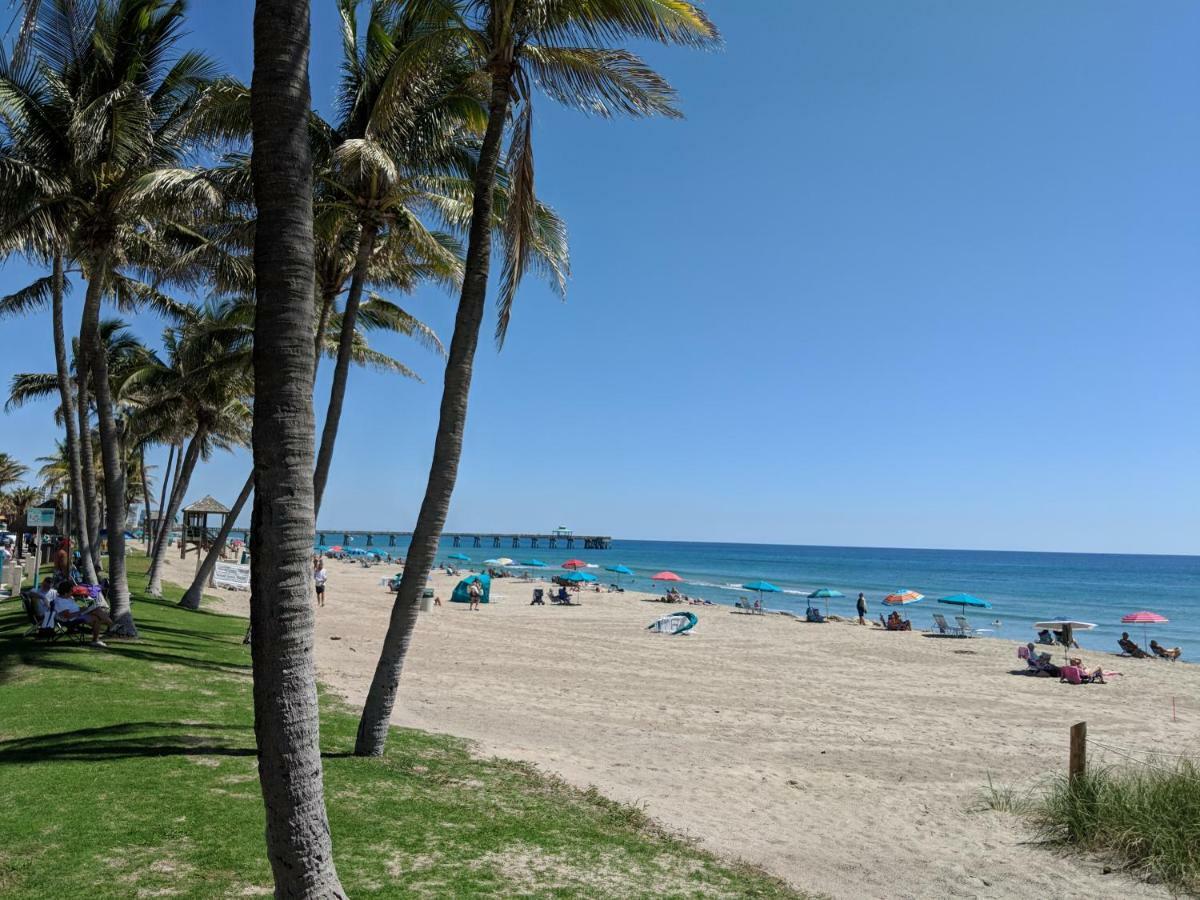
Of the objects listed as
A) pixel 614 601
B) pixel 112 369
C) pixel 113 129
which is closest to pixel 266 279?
pixel 113 129

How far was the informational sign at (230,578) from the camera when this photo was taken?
29.8m

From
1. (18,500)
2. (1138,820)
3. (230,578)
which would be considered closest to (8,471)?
(18,500)

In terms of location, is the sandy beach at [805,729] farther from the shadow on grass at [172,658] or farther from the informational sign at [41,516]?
the informational sign at [41,516]

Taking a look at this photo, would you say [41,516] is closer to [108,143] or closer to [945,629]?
[108,143]

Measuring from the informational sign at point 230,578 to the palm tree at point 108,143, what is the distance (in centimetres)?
1827

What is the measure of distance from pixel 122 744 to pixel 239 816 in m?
2.27

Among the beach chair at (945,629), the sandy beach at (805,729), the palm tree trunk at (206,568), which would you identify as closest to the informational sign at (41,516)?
the palm tree trunk at (206,568)

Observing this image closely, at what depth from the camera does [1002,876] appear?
273 inches

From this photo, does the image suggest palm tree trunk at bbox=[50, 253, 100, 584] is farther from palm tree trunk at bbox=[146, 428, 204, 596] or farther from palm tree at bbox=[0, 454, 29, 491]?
palm tree at bbox=[0, 454, 29, 491]

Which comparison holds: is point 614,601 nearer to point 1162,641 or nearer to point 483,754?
point 1162,641

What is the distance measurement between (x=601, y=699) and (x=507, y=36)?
10.6 meters

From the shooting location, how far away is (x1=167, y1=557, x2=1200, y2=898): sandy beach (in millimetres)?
7258

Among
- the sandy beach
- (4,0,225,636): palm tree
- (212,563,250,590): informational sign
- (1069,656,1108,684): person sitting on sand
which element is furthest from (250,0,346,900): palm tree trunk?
(212,563,250,590): informational sign

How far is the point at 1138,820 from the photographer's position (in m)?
7.61
